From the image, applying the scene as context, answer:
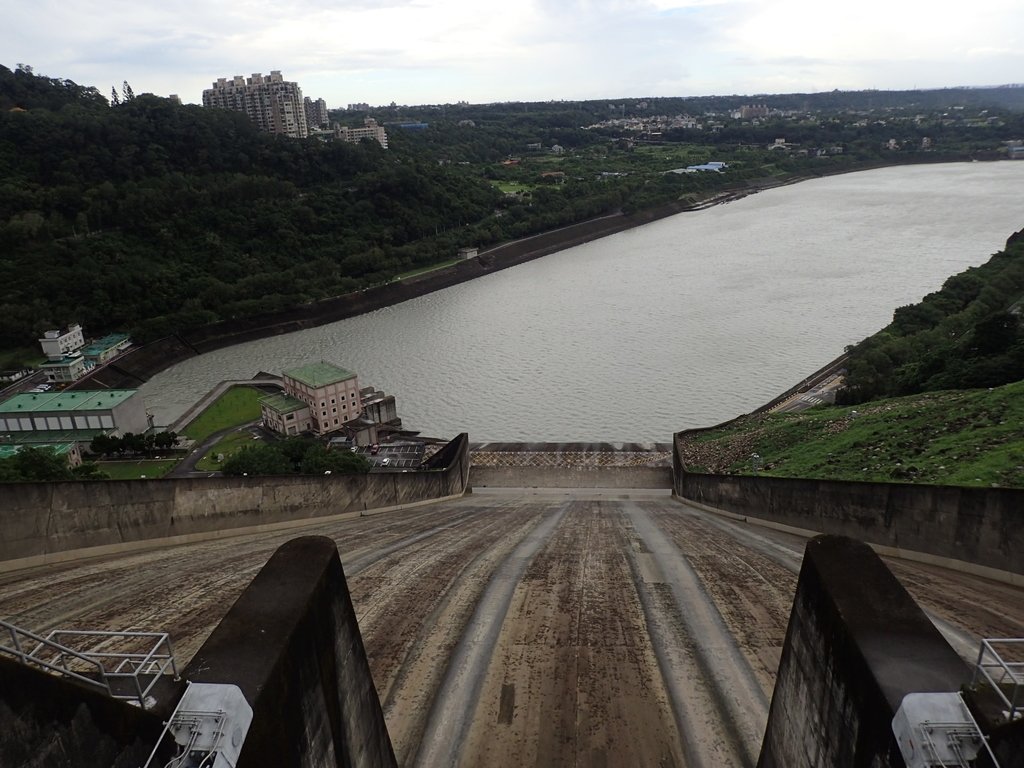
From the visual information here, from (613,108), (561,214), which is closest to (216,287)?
(561,214)

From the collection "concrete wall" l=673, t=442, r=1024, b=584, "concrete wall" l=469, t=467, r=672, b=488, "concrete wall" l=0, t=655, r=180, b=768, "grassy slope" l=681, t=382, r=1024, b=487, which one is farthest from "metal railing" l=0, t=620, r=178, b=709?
"concrete wall" l=469, t=467, r=672, b=488

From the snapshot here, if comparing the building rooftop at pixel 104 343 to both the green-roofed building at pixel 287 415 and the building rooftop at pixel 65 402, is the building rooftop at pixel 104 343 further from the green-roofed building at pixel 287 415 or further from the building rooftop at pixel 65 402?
the green-roofed building at pixel 287 415

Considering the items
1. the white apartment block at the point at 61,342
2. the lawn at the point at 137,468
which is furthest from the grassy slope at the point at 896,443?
the white apartment block at the point at 61,342

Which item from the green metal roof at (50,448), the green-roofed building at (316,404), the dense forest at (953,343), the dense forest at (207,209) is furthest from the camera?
the dense forest at (207,209)

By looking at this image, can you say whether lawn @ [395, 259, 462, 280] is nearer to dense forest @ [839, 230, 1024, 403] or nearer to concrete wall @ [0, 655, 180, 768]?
dense forest @ [839, 230, 1024, 403]

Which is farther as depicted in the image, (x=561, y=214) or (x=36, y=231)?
(x=561, y=214)

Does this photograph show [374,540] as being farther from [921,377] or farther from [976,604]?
[921,377]
